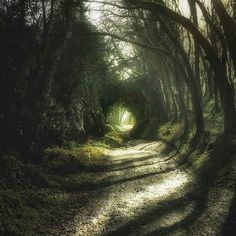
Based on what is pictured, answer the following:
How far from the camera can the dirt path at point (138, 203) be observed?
705cm

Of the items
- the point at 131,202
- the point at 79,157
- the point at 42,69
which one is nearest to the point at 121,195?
the point at 131,202

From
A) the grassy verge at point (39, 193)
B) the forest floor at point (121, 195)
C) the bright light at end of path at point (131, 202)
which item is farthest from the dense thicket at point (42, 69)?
the bright light at end of path at point (131, 202)

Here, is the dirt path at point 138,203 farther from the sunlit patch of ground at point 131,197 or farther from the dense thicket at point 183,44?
the dense thicket at point 183,44

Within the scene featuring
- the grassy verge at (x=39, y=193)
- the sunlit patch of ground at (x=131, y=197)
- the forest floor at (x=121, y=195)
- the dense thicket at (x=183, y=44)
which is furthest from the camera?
the dense thicket at (x=183, y=44)

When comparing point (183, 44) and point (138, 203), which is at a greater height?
point (183, 44)

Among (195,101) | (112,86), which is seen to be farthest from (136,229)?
(112,86)

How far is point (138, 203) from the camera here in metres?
8.88

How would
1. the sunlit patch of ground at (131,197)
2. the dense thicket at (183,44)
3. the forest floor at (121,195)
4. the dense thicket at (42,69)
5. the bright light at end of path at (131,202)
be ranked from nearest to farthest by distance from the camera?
the forest floor at (121,195), the bright light at end of path at (131,202), the sunlit patch of ground at (131,197), the dense thicket at (42,69), the dense thicket at (183,44)

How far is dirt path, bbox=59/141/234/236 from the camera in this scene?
705 cm

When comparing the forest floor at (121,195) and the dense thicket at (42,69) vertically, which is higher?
the dense thicket at (42,69)

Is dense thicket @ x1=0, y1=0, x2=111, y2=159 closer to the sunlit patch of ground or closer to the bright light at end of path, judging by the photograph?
the sunlit patch of ground

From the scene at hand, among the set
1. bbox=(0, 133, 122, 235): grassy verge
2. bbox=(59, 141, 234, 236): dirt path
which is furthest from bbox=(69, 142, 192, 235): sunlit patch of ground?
bbox=(0, 133, 122, 235): grassy verge

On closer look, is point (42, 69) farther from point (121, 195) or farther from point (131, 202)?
point (131, 202)

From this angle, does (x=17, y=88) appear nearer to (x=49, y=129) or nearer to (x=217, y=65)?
(x=49, y=129)
